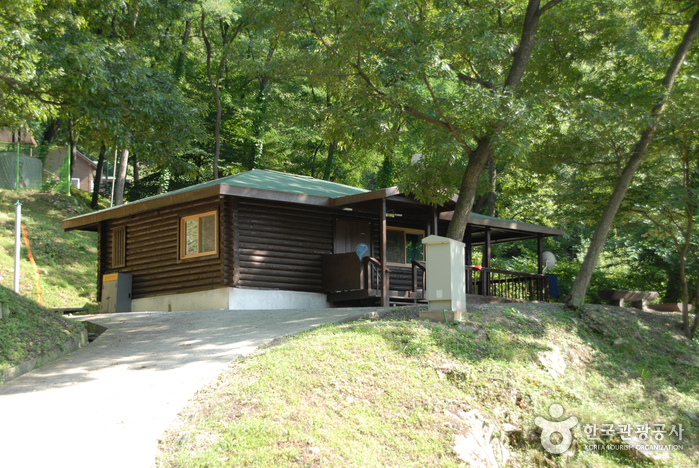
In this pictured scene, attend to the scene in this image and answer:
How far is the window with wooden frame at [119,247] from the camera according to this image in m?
17.0

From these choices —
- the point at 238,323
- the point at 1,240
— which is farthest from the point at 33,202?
the point at 238,323

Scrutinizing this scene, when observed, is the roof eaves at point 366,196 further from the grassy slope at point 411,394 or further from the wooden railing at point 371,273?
the grassy slope at point 411,394

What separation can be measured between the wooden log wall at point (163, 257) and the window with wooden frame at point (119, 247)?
14 centimetres

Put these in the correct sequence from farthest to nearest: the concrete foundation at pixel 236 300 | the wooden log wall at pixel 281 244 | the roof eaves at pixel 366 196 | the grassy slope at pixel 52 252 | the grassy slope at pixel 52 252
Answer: the grassy slope at pixel 52 252, the grassy slope at pixel 52 252, the wooden log wall at pixel 281 244, the concrete foundation at pixel 236 300, the roof eaves at pixel 366 196

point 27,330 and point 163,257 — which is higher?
point 163,257

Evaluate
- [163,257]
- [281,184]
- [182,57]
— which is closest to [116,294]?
[163,257]

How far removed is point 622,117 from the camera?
12.8 metres

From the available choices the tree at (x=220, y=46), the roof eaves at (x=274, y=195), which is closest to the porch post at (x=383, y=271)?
the roof eaves at (x=274, y=195)

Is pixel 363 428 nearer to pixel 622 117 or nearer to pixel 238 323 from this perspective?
pixel 238 323

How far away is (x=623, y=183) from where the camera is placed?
13289 millimetres

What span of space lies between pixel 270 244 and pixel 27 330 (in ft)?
23.2

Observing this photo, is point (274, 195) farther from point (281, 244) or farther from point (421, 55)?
point (421, 55)

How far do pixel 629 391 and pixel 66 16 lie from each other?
1272 centimetres

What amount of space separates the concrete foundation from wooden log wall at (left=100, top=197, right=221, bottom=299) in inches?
7.9
